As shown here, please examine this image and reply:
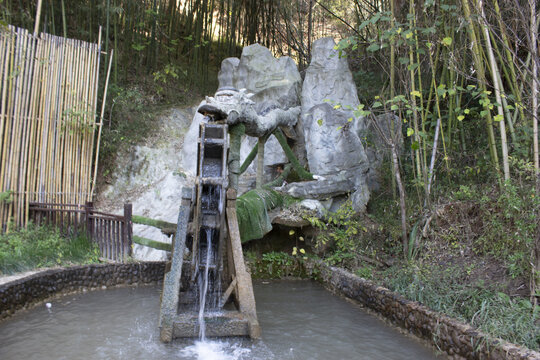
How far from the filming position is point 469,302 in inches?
167

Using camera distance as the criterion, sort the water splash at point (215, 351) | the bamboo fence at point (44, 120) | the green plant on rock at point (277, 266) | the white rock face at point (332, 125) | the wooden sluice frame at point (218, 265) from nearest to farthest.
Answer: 1. the water splash at point (215, 351)
2. the wooden sluice frame at point (218, 265)
3. the bamboo fence at point (44, 120)
4. the green plant on rock at point (277, 266)
5. the white rock face at point (332, 125)

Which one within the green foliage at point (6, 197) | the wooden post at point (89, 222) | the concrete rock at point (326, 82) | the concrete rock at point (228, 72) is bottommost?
the wooden post at point (89, 222)

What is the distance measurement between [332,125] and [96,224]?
14.3ft

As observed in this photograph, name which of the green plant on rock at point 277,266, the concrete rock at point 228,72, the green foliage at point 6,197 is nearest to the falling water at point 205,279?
the green plant on rock at point 277,266

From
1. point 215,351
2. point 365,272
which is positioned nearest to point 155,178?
point 365,272

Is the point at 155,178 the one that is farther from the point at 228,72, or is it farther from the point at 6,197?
the point at 6,197

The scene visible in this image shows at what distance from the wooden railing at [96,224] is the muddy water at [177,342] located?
95cm

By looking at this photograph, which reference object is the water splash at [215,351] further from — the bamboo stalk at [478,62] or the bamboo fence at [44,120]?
the bamboo fence at [44,120]

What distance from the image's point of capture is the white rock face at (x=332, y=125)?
7.96 metres

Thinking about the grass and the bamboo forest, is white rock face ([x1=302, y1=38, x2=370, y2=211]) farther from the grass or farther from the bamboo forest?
the grass

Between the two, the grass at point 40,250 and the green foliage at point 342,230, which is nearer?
the grass at point 40,250

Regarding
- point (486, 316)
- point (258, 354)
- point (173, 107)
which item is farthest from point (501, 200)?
point (173, 107)

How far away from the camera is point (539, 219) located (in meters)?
4.03

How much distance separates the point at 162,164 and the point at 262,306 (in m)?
4.95
